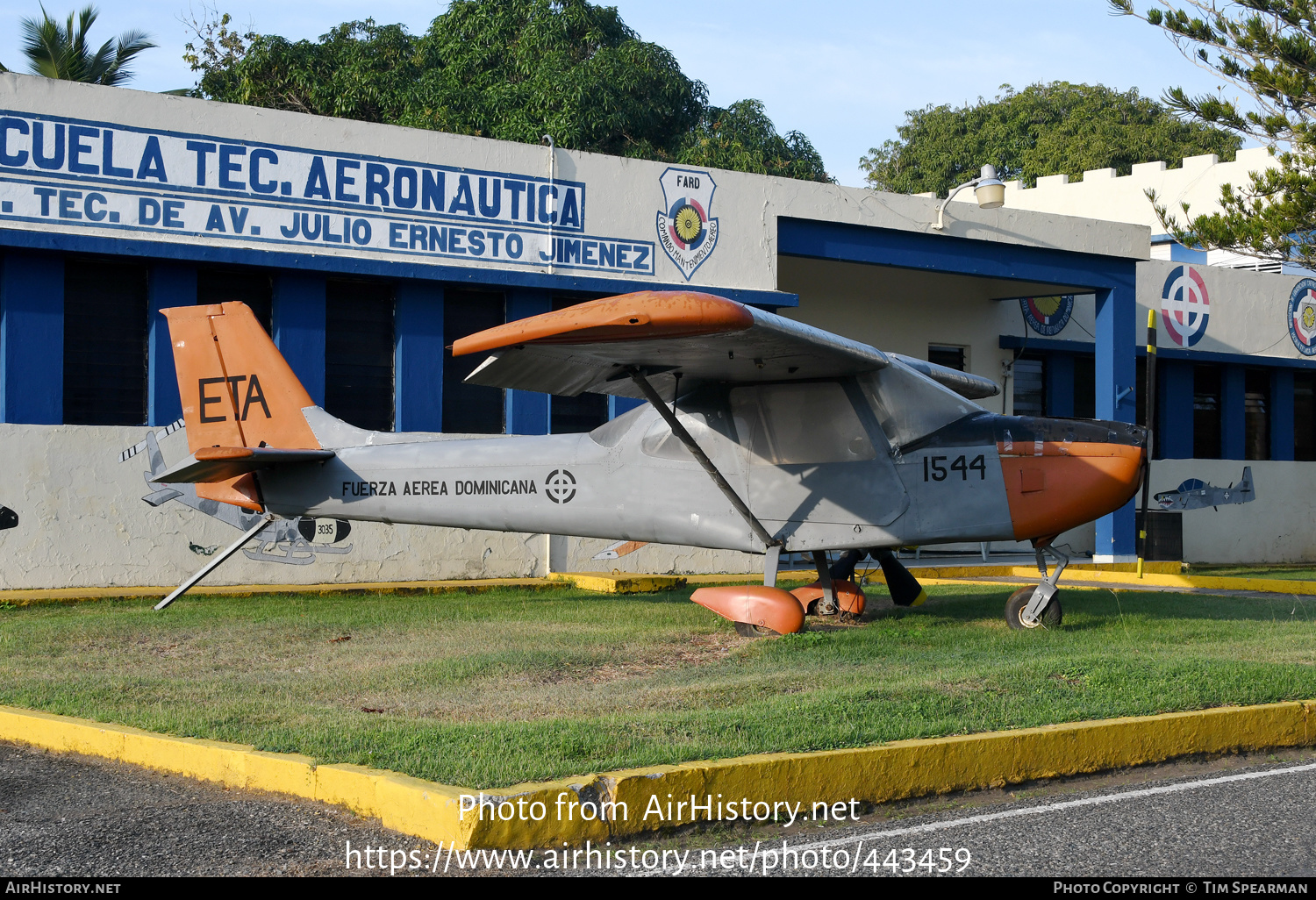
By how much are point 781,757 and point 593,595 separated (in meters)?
7.88

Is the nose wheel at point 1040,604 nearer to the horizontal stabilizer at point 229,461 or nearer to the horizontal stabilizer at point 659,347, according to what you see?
the horizontal stabilizer at point 659,347

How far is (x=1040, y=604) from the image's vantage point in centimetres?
947

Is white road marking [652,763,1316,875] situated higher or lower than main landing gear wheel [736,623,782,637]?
lower

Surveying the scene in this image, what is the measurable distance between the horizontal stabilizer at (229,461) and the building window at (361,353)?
3.49 meters

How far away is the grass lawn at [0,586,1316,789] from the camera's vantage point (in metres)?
5.39

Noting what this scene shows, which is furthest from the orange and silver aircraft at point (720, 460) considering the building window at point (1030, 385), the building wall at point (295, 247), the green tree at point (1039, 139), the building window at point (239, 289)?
the green tree at point (1039, 139)

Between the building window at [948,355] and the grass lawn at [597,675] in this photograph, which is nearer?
the grass lawn at [597,675]

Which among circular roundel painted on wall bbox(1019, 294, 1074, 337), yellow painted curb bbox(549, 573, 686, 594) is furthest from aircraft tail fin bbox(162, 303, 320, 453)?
circular roundel painted on wall bbox(1019, 294, 1074, 337)

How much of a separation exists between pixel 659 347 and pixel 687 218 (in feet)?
25.7

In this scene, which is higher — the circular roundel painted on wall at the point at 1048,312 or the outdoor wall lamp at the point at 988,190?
the outdoor wall lamp at the point at 988,190

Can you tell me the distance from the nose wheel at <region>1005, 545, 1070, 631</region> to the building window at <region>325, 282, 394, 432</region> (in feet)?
25.5

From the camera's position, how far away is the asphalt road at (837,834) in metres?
4.15

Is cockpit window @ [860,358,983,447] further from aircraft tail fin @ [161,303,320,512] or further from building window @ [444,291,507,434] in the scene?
building window @ [444,291,507,434]
